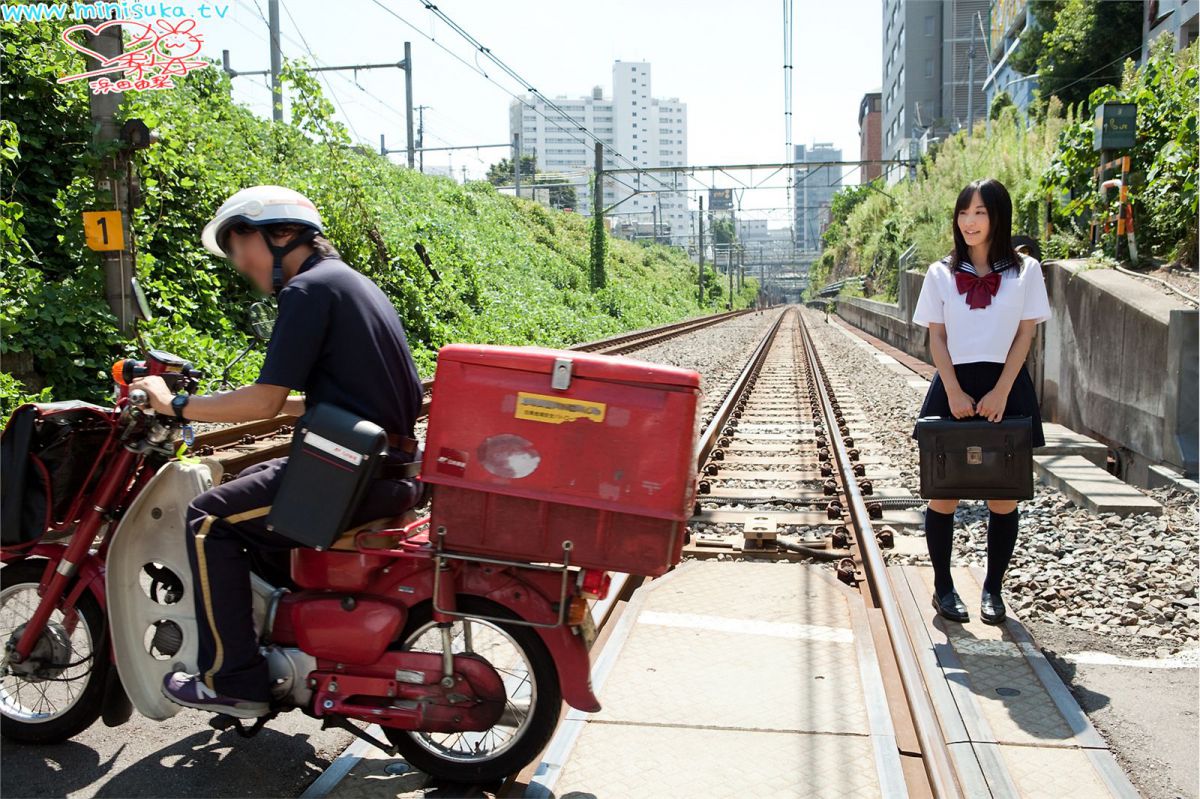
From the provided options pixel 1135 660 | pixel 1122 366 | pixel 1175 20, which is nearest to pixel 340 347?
pixel 1135 660

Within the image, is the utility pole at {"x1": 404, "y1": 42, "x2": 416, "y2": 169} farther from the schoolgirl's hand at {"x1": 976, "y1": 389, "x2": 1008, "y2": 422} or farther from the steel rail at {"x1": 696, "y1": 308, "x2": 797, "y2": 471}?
the schoolgirl's hand at {"x1": 976, "y1": 389, "x2": 1008, "y2": 422}

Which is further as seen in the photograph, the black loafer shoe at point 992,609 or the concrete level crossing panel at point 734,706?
the black loafer shoe at point 992,609

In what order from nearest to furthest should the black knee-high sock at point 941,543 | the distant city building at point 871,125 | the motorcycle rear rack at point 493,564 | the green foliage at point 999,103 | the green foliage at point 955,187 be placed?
the motorcycle rear rack at point 493,564, the black knee-high sock at point 941,543, the green foliage at point 955,187, the green foliage at point 999,103, the distant city building at point 871,125

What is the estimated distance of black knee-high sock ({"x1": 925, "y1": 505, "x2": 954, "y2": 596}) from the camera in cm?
481

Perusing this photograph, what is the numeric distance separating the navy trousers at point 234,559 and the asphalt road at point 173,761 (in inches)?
13.5

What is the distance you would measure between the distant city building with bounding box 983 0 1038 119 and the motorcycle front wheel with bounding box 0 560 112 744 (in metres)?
50.5

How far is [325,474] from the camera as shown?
119 inches

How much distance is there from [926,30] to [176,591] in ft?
319

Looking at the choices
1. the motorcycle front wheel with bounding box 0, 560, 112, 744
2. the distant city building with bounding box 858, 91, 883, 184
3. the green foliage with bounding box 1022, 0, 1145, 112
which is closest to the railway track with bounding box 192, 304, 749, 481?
the motorcycle front wheel with bounding box 0, 560, 112, 744

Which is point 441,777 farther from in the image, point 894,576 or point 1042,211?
point 1042,211

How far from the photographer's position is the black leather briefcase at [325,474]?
9.78ft

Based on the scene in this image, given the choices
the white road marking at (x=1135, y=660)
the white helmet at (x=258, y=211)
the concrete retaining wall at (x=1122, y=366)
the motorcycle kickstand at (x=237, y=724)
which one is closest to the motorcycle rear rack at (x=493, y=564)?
the motorcycle kickstand at (x=237, y=724)

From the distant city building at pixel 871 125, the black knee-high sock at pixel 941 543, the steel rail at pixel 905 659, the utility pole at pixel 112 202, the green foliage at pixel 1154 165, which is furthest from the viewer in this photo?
the distant city building at pixel 871 125

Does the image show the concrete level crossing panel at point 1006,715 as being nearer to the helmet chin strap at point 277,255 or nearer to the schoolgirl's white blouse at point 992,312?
the schoolgirl's white blouse at point 992,312
